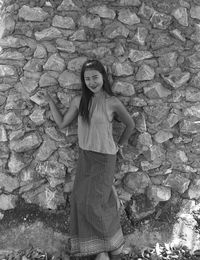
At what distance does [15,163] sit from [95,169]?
774mm

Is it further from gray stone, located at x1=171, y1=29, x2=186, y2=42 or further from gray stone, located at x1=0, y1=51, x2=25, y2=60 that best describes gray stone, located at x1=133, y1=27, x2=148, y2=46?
gray stone, located at x1=0, y1=51, x2=25, y2=60

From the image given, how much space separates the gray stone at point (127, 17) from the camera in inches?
112

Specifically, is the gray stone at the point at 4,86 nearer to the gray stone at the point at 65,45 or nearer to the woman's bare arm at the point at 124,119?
the gray stone at the point at 65,45

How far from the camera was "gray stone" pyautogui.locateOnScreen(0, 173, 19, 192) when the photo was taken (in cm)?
303

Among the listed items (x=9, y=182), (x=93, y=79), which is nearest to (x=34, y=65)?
(x=93, y=79)

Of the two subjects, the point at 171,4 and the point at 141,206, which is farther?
the point at 141,206

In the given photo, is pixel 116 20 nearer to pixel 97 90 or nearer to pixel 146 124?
pixel 97 90

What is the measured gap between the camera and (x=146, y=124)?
3.01m

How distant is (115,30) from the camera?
284 cm

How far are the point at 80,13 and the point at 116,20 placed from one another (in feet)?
1.06

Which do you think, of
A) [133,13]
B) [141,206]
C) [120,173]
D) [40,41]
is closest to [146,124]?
[120,173]

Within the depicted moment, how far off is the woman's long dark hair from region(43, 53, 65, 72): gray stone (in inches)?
10.0

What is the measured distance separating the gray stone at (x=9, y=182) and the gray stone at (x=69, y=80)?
3.26 ft

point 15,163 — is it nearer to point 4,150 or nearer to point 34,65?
point 4,150
